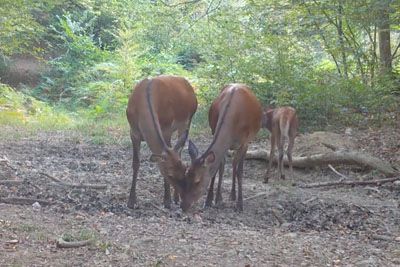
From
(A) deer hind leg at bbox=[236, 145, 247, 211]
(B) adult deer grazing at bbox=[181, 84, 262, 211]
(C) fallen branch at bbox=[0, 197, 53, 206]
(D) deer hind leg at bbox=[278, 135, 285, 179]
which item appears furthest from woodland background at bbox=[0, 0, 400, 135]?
(C) fallen branch at bbox=[0, 197, 53, 206]

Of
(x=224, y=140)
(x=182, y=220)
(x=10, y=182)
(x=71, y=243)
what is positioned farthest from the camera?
(x=10, y=182)

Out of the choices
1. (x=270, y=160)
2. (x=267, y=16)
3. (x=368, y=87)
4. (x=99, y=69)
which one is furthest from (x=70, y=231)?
(x=99, y=69)

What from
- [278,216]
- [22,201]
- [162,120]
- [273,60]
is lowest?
[278,216]

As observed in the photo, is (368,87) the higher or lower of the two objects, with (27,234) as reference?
higher

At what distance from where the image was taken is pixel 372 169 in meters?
10.0

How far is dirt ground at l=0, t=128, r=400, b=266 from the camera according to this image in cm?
516

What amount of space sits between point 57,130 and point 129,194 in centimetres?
751

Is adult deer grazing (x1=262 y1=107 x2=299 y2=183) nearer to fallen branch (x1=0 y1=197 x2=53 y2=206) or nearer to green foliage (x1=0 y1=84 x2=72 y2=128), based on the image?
fallen branch (x1=0 y1=197 x2=53 y2=206)

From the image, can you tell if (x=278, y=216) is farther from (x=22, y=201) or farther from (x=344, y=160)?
(x=344, y=160)

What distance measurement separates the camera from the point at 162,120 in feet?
25.9

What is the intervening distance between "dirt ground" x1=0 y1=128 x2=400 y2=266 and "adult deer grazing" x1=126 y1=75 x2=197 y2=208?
0.47 metres

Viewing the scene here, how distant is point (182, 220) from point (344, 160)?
4.29m

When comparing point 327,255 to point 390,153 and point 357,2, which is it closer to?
point 390,153

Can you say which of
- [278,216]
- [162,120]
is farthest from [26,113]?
[278,216]
